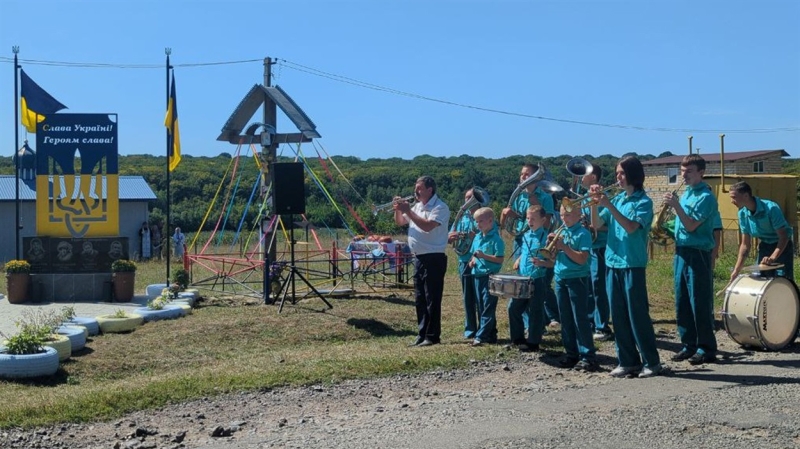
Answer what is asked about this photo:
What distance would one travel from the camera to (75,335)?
10.6m

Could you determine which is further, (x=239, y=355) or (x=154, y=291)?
(x=154, y=291)

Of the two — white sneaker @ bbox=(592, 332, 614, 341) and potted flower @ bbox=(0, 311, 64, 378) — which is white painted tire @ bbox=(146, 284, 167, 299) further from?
white sneaker @ bbox=(592, 332, 614, 341)

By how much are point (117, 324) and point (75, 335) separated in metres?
1.63

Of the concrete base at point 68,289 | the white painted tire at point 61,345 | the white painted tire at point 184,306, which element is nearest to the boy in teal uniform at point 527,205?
the white painted tire at point 61,345

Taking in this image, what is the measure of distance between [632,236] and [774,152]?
36.9m

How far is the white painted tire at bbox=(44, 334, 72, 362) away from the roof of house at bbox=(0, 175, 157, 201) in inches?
975

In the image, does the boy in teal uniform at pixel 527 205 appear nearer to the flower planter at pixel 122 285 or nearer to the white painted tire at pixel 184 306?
the white painted tire at pixel 184 306

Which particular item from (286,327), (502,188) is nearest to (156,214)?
(502,188)

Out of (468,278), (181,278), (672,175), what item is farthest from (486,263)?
(672,175)

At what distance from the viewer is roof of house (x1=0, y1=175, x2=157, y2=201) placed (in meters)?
33.8

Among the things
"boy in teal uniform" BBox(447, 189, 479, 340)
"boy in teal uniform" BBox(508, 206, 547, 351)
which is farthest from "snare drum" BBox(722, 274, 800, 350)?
"boy in teal uniform" BBox(447, 189, 479, 340)

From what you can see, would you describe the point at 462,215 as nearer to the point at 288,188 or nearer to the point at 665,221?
the point at 665,221

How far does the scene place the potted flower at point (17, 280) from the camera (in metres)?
15.6

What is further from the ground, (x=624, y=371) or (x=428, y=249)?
(x=428, y=249)
